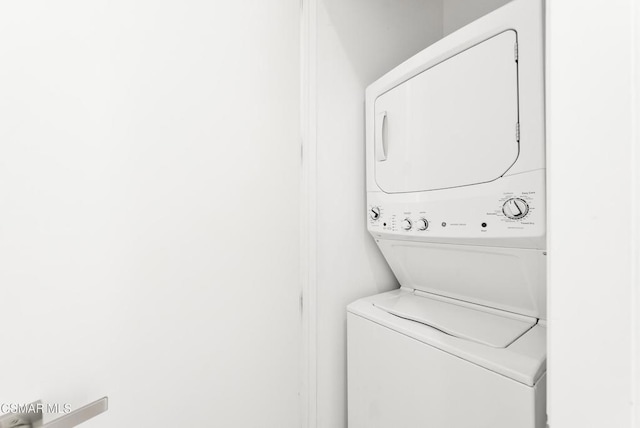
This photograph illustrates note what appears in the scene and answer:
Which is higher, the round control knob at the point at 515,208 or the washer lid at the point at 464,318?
the round control knob at the point at 515,208

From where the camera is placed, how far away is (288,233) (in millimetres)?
1237

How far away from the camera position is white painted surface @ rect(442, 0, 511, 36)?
150 centimetres

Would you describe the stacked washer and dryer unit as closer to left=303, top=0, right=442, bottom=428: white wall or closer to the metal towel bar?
left=303, top=0, right=442, bottom=428: white wall

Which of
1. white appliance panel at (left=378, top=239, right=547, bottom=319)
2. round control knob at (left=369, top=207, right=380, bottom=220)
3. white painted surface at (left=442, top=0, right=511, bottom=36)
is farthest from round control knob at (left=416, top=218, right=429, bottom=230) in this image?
white painted surface at (left=442, top=0, right=511, bottom=36)

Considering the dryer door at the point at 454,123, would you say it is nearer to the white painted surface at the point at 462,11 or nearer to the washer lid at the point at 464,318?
the washer lid at the point at 464,318

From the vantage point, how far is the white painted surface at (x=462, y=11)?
4.91 ft

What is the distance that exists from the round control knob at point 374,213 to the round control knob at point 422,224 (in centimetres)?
22

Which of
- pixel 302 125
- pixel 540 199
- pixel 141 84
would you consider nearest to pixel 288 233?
pixel 302 125

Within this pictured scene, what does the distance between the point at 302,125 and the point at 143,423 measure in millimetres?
1197

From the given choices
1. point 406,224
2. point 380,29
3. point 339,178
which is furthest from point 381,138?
point 380,29

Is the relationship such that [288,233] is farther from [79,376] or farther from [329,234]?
[79,376]

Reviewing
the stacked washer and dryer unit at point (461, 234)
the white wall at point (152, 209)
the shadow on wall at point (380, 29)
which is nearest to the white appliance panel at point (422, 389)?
the stacked washer and dryer unit at point (461, 234)

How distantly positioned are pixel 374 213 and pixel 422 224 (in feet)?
0.87
